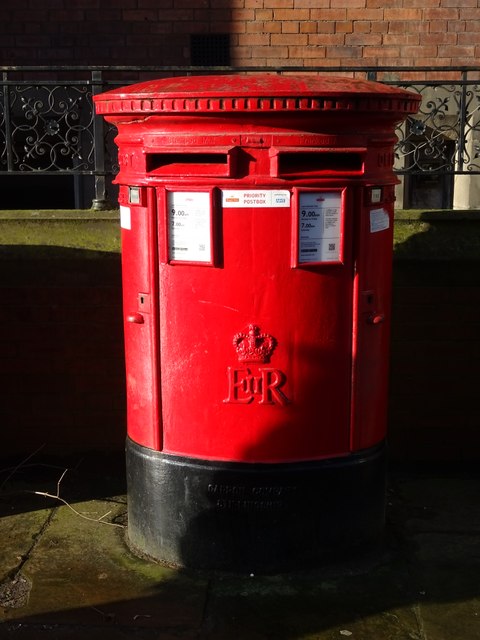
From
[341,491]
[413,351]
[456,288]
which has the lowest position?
[341,491]

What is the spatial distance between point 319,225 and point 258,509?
1.25m

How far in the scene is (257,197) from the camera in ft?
11.0

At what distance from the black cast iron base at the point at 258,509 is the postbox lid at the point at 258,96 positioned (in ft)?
4.89

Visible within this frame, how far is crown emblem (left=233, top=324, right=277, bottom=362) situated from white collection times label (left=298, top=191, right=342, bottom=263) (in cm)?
35

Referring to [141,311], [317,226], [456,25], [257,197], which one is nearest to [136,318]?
[141,311]

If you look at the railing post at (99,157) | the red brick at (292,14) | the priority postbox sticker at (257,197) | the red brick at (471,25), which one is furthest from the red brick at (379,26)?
the priority postbox sticker at (257,197)

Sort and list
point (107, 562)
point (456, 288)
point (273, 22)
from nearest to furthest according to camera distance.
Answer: point (107, 562)
point (456, 288)
point (273, 22)

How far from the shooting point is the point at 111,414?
16.3 feet

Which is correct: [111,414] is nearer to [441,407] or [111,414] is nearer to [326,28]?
[441,407]

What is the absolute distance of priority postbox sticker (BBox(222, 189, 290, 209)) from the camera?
A: 3350mm

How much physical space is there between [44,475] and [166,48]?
444 centimetres

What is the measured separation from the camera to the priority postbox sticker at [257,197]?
3.35 meters

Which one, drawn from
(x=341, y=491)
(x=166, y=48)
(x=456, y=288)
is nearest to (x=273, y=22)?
(x=166, y=48)

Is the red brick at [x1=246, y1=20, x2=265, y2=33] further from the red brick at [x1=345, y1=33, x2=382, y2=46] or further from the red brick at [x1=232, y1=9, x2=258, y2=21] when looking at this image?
the red brick at [x1=345, y1=33, x2=382, y2=46]
